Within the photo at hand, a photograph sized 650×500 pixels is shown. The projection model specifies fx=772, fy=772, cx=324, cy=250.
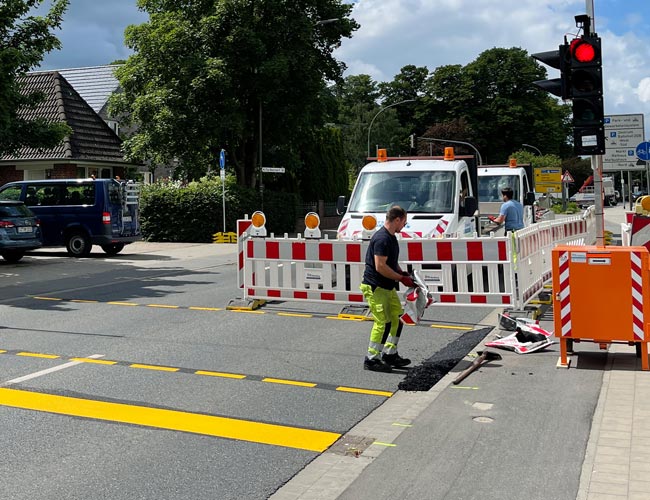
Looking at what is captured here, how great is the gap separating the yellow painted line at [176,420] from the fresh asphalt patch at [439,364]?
1703 mm

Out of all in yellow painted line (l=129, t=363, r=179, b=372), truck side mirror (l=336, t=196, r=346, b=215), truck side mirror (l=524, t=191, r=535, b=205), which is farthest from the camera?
truck side mirror (l=524, t=191, r=535, b=205)

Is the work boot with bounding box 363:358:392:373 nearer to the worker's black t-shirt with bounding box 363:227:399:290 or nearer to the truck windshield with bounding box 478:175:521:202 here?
the worker's black t-shirt with bounding box 363:227:399:290

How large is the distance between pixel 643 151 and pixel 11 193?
20085 millimetres

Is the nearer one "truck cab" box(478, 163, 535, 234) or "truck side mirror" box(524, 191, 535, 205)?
"truck side mirror" box(524, 191, 535, 205)

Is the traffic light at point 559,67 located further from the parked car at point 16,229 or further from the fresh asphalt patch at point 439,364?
the parked car at point 16,229

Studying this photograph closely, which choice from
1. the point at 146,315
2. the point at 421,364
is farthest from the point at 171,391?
the point at 146,315

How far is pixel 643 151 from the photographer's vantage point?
24.9 metres

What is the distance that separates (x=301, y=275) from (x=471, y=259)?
2618 millimetres

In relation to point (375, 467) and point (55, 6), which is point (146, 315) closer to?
point (375, 467)

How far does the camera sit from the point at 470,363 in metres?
7.96

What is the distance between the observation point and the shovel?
7215mm

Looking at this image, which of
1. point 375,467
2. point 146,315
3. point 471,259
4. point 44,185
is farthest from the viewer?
point 44,185

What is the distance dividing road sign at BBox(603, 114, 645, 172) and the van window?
775 inches

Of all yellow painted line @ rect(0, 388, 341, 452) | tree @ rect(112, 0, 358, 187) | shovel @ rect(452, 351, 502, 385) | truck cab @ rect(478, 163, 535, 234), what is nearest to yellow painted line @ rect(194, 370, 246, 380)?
yellow painted line @ rect(0, 388, 341, 452)
